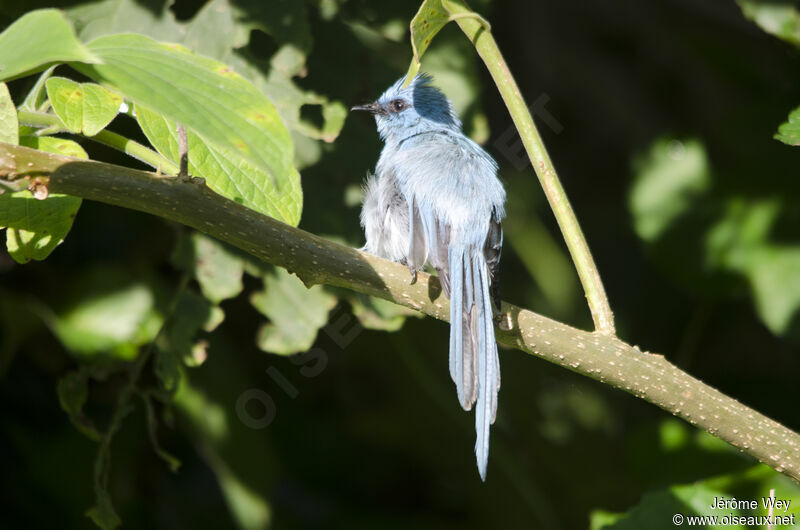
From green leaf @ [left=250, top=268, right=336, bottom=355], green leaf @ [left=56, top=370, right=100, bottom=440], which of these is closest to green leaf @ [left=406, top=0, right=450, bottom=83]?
green leaf @ [left=250, top=268, right=336, bottom=355]

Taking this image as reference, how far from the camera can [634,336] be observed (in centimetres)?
454

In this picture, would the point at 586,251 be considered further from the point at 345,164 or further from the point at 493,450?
the point at 493,450

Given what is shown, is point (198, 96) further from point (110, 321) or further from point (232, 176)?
point (110, 321)

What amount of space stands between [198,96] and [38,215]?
0.69 metres

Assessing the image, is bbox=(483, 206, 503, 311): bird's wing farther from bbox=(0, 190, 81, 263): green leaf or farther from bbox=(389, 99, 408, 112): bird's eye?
bbox=(0, 190, 81, 263): green leaf

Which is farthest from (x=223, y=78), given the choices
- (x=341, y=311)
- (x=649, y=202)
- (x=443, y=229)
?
(x=649, y=202)

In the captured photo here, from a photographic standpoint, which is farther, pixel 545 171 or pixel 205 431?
pixel 205 431

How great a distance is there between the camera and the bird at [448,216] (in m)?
2.15

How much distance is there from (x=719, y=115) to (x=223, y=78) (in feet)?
12.0

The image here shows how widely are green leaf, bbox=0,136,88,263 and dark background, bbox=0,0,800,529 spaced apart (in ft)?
4.13

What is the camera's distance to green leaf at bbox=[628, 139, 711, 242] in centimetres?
369

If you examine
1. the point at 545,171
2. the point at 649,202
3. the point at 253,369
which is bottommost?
the point at 253,369

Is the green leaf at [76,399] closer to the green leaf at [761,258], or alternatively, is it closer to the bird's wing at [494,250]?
the bird's wing at [494,250]

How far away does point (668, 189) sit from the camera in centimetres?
373
